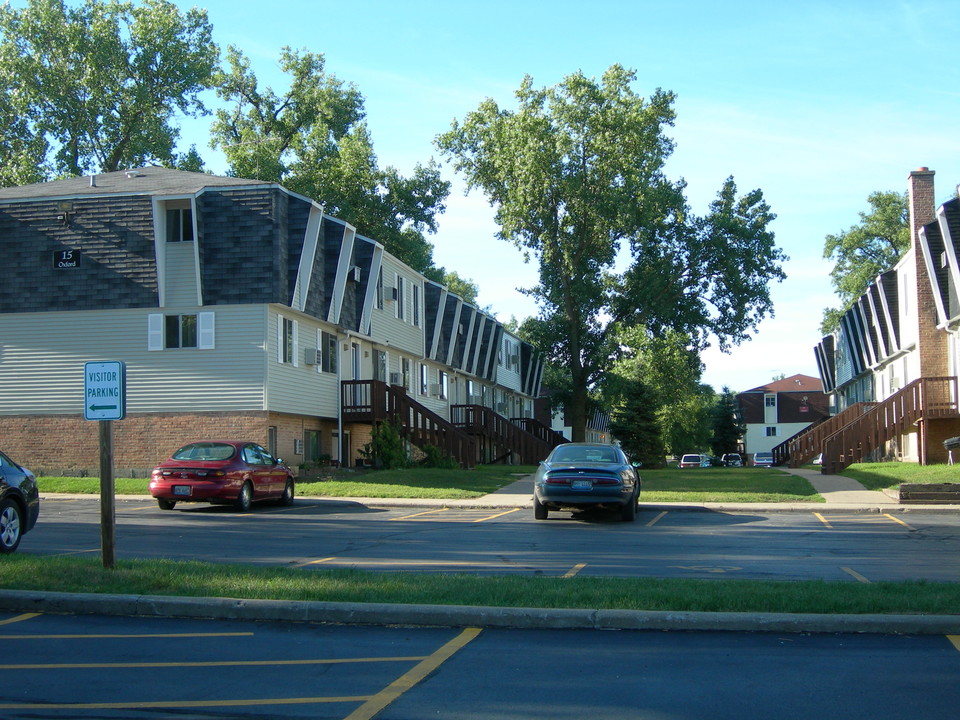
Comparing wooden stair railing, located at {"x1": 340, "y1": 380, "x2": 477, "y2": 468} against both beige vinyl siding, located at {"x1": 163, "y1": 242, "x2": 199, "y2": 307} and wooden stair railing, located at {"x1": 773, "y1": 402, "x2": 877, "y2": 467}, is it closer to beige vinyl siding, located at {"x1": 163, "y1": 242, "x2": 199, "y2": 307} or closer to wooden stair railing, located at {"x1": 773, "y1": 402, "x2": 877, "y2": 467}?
beige vinyl siding, located at {"x1": 163, "y1": 242, "x2": 199, "y2": 307}

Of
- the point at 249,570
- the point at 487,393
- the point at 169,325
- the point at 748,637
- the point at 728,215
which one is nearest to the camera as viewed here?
the point at 748,637

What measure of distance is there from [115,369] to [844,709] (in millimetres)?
7782

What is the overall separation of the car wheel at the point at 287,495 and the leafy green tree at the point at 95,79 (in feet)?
107

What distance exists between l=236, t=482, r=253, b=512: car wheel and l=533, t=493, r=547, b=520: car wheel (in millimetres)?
6268

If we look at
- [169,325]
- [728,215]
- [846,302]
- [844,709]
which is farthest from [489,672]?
[846,302]

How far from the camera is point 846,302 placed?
6706 centimetres

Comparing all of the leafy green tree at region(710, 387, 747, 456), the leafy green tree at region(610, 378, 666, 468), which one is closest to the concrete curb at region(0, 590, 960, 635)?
the leafy green tree at region(610, 378, 666, 468)

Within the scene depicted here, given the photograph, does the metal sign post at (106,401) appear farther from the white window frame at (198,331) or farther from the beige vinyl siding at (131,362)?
the white window frame at (198,331)

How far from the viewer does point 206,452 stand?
2220cm

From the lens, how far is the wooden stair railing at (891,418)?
33562mm

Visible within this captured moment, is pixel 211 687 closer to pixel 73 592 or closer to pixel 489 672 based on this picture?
pixel 489 672

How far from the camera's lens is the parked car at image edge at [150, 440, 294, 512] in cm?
2147

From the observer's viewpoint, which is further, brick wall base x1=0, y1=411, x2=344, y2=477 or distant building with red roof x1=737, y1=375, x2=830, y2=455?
distant building with red roof x1=737, y1=375, x2=830, y2=455

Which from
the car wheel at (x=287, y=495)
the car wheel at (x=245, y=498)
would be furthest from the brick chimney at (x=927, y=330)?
the car wheel at (x=245, y=498)
